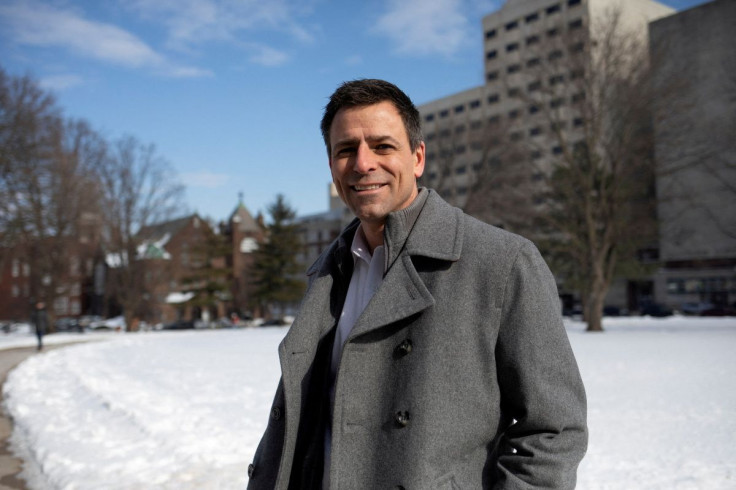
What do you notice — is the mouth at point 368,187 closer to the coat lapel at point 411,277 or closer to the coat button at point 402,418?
the coat lapel at point 411,277

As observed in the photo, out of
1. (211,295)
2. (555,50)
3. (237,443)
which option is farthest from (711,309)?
(237,443)

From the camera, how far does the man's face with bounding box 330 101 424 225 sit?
190 cm

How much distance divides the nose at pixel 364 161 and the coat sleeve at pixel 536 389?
0.56 meters

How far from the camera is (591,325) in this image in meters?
25.6

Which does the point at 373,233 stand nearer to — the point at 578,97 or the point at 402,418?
the point at 402,418

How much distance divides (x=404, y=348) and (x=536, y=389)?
40 cm

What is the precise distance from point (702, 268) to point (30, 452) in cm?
5809

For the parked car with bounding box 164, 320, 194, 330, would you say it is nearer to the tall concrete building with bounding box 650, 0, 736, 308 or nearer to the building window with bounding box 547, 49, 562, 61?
the building window with bounding box 547, 49, 562, 61

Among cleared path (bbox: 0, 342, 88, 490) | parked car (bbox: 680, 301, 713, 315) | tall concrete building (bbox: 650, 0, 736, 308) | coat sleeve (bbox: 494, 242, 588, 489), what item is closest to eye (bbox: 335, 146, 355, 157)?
coat sleeve (bbox: 494, 242, 588, 489)

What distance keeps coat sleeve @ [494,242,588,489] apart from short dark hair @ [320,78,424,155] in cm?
58

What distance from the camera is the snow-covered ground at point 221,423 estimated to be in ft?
17.0

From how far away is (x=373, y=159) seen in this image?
1.91 metres

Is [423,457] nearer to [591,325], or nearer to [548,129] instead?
[591,325]

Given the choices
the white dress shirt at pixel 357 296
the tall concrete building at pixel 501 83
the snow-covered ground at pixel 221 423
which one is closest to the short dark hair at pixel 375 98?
the white dress shirt at pixel 357 296
